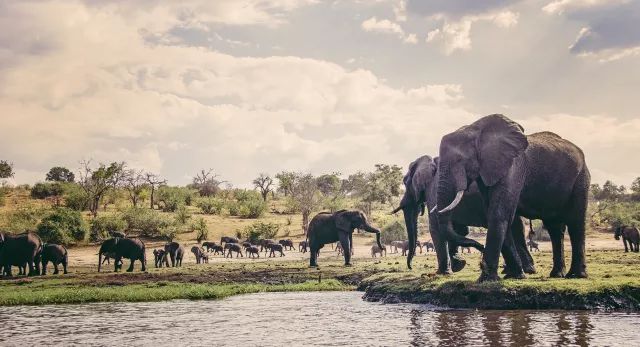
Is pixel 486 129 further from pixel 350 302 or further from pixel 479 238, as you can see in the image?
pixel 479 238

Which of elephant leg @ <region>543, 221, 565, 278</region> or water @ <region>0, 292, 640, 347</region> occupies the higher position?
elephant leg @ <region>543, 221, 565, 278</region>

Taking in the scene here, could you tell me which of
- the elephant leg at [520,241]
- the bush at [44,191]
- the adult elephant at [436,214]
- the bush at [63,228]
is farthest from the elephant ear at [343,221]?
the bush at [44,191]

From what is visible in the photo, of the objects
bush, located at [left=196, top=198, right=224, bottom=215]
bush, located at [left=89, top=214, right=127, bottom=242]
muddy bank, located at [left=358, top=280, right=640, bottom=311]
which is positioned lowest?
muddy bank, located at [left=358, top=280, right=640, bottom=311]

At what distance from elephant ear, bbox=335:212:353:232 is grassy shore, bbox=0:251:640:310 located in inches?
116

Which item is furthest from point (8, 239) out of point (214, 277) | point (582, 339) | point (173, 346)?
point (582, 339)

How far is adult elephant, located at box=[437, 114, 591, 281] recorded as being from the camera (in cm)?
1866

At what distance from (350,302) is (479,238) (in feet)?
135

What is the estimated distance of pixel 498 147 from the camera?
18.9m

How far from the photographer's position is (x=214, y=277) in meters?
31.8

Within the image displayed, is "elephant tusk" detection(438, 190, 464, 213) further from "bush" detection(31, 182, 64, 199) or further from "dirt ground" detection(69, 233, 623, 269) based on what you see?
"bush" detection(31, 182, 64, 199)

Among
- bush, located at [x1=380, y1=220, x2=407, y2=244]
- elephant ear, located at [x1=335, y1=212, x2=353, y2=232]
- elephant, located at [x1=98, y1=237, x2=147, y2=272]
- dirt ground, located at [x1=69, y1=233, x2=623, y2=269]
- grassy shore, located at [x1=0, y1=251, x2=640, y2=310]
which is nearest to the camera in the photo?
grassy shore, located at [x1=0, y1=251, x2=640, y2=310]

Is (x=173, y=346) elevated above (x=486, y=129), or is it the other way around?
(x=486, y=129)

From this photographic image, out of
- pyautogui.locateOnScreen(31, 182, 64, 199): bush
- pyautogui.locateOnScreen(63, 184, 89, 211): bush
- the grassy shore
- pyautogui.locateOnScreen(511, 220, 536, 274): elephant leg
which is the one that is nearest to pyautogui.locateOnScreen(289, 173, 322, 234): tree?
pyautogui.locateOnScreen(63, 184, 89, 211): bush

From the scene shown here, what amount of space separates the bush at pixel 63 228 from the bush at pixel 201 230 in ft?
34.1
